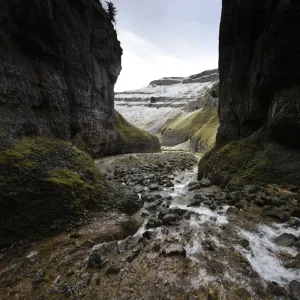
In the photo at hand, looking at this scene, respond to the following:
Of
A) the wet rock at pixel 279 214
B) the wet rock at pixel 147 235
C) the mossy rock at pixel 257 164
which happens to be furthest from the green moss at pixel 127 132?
the wet rock at pixel 279 214

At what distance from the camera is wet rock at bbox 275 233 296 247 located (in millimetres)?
6662

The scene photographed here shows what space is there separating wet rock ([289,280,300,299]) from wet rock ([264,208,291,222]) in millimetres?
3759

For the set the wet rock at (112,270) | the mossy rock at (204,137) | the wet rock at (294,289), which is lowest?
the mossy rock at (204,137)

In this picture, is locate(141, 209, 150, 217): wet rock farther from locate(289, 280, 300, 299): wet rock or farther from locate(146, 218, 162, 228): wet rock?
locate(289, 280, 300, 299): wet rock

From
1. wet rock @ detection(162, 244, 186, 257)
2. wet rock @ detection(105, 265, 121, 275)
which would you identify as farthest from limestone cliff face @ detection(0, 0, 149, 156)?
wet rock @ detection(162, 244, 186, 257)

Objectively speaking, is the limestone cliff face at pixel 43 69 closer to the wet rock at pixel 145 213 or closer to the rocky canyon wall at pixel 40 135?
the rocky canyon wall at pixel 40 135

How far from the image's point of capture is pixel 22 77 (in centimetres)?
1278

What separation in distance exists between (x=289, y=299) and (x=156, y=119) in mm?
150320

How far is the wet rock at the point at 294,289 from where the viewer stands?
4660mm

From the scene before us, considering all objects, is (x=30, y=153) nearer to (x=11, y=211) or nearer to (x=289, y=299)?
(x=11, y=211)

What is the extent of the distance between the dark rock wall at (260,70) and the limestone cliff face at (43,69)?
1672 centimetres

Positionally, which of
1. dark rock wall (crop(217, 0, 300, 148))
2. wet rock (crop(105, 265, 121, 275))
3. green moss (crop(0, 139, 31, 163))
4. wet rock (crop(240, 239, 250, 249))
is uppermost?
dark rock wall (crop(217, 0, 300, 148))

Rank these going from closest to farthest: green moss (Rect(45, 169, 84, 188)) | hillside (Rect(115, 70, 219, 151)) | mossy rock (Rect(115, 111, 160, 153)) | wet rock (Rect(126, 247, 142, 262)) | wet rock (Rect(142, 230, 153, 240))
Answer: wet rock (Rect(126, 247, 142, 262))
wet rock (Rect(142, 230, 153, 240))
green moss (Rect(45, 169, 84, 188))
mossy rock (Rect(115, 111, 160, 153))
hillside (Rect(115, 70, 219, 151))

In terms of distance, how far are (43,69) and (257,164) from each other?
61.9ft
